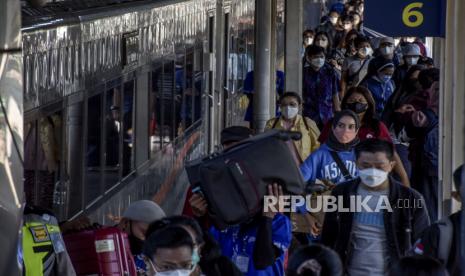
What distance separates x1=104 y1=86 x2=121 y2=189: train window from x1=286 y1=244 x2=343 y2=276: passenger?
441 centimetres

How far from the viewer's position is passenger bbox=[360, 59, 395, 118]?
16.3 m

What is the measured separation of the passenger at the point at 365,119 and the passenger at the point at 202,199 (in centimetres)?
163

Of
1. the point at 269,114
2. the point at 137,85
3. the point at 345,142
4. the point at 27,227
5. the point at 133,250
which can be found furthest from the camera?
the point at 269,114

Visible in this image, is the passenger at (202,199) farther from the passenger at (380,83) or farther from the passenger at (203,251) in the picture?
the passenger at (380,83)

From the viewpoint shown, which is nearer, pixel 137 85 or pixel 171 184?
pixel 137 85

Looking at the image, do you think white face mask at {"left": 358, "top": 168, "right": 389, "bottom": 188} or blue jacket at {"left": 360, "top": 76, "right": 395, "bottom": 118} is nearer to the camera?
white face mask at {"left": 358, "top": 168, "right": 389, "bottom": 188}

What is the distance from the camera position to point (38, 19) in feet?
26.0

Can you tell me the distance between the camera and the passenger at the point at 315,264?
5.41 metres

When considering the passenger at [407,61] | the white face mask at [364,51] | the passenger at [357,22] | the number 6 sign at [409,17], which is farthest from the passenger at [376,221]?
the passenger at [357,22]

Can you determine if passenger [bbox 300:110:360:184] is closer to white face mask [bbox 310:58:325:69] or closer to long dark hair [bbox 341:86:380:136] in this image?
long dark hair [bbox 341:86:380:136]

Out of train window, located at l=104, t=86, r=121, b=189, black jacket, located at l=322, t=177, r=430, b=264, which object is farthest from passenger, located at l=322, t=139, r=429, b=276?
train window, located at l=104, t=86, r=121, b=189

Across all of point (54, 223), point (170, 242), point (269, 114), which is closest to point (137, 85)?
point (54, 223)

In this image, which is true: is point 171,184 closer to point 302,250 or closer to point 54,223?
point 54,223

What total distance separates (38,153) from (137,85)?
3349 mm
